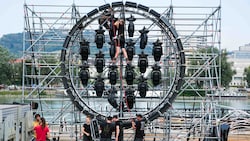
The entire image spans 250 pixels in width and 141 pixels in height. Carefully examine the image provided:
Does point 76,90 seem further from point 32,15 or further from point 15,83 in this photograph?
point 15,83

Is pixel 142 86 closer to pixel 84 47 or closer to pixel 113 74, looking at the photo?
pixel 113 74

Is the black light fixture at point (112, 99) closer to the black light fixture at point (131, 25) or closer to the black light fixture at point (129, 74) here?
the black light fixture at point (129, 74)

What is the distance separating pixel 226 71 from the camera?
5925cm

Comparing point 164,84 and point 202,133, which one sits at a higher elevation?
point 164,84

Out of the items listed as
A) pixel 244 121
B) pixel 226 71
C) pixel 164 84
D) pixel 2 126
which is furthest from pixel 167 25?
pixel 226 71

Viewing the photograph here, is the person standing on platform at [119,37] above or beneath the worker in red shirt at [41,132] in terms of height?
above

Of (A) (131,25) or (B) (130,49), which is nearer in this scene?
(B) (130,49)

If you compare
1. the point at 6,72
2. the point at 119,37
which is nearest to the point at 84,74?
the point at 119,37

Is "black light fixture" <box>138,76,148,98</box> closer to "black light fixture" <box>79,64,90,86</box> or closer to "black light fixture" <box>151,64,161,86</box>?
"black light fixture" <box>151,64,161,86</box>

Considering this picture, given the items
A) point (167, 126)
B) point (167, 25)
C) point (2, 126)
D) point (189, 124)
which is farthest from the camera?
point (189, 124)

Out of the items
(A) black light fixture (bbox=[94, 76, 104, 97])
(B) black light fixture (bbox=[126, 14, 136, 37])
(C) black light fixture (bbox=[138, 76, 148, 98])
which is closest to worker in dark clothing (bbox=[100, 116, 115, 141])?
(A) black light fixture (bbox=[94, 76, 104, 97])

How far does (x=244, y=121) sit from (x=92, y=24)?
5.55m

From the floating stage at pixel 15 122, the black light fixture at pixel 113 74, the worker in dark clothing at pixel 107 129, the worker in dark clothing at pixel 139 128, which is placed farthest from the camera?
the black light fixture at pixel 113 74

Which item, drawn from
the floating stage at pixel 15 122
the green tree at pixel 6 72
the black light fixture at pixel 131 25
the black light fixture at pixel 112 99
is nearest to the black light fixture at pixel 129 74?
the black light fixture at pixel 112 99
